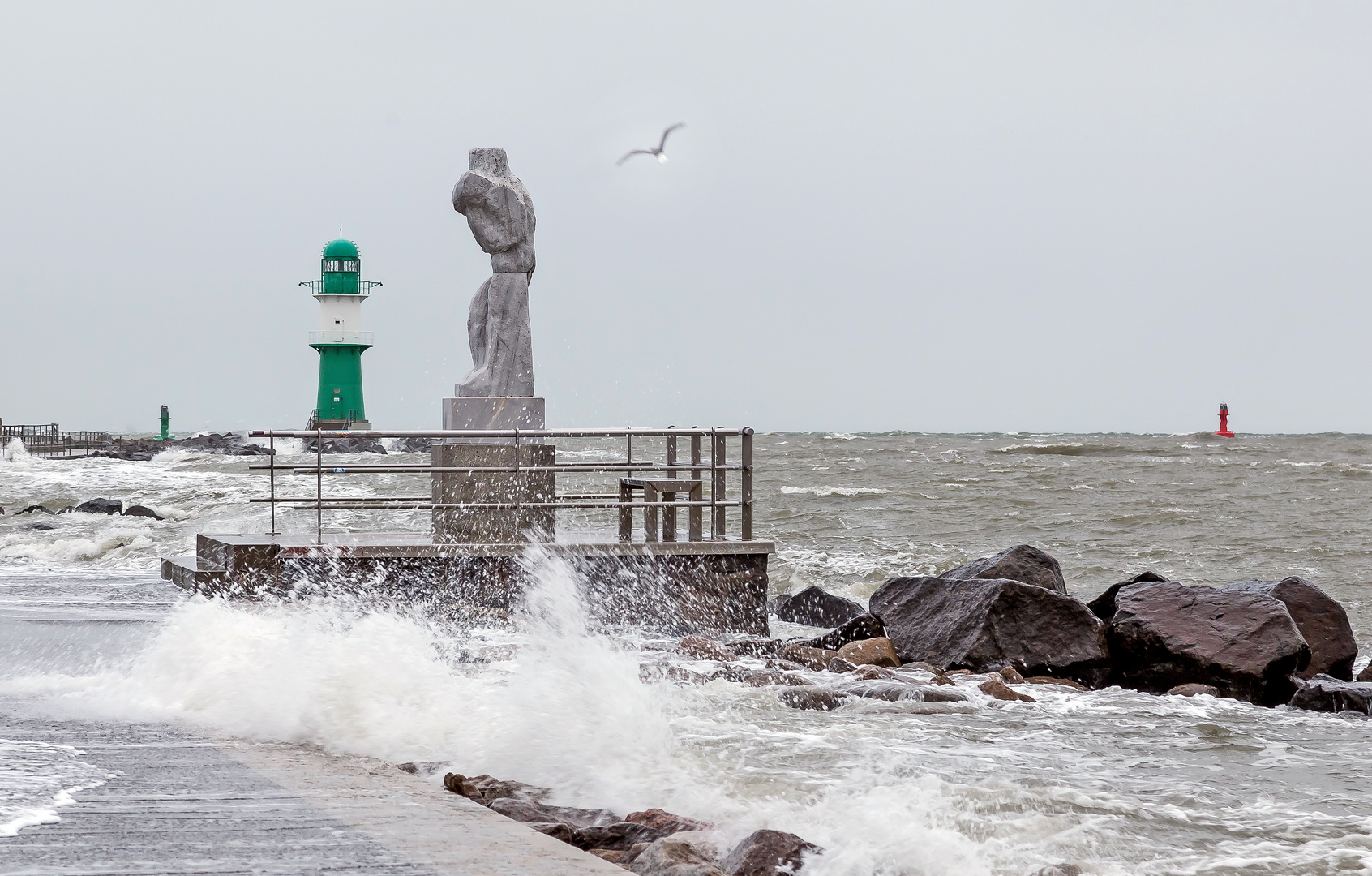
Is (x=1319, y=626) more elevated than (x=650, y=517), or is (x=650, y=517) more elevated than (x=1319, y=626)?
(x=650, y=517)

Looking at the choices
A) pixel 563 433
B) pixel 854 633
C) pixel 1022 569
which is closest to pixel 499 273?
pixel 563 433

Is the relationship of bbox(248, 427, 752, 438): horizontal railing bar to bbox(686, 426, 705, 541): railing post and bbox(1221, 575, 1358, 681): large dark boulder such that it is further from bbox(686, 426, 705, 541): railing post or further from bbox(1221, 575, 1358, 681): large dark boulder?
bbox(1221, 575, 1358, 681): large dark boulder

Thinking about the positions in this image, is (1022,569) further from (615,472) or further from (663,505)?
(615,472)

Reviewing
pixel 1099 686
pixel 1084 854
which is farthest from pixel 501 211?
pixel 1084 854

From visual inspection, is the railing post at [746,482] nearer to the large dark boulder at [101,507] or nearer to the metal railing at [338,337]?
the large dark boulder at [101,507]

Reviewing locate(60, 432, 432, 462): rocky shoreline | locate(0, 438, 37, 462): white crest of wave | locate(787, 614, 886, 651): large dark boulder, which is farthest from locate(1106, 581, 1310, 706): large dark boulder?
locate(0, 438, 37, 462): white crest of wave

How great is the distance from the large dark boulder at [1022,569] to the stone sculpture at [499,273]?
418 centimetres

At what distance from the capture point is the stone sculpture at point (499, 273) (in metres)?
12.1

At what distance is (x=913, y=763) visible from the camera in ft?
20.1

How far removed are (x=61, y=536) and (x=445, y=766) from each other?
16791 mm

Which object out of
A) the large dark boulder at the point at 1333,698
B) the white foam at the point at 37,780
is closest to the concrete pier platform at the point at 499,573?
the large dark boulder at the point at 1333,698

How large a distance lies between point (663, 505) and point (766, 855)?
6.41 metres

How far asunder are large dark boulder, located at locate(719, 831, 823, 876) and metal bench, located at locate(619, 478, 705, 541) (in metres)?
6.23

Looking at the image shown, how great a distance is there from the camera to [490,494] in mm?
11133
